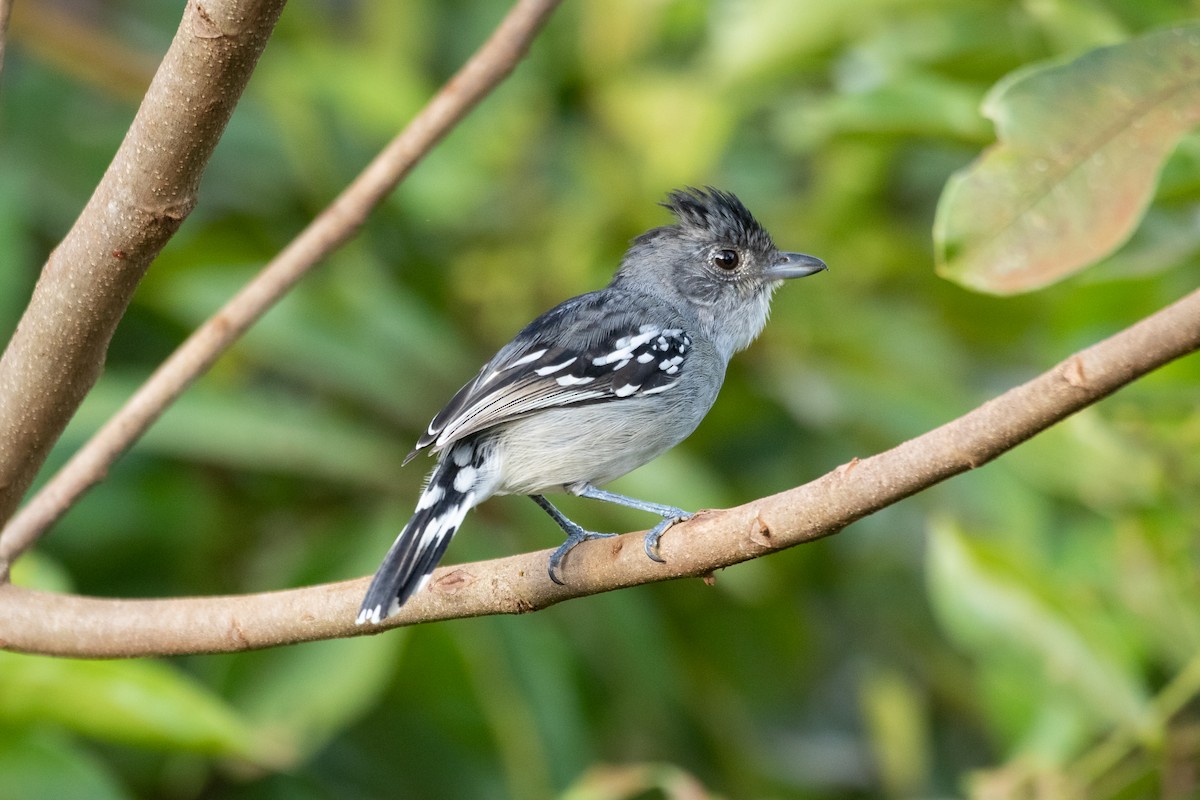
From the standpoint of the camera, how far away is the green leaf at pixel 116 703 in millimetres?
2875

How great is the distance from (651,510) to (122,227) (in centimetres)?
146

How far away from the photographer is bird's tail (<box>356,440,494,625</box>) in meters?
2.43

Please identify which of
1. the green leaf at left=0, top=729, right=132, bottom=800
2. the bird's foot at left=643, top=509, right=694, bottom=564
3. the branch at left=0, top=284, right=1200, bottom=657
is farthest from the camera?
the green leaf at left=0, top=729, right=132, bottom=800

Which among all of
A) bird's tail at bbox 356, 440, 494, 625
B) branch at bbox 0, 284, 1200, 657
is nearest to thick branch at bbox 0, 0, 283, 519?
branch at bbox 0, 284, 1200, 657

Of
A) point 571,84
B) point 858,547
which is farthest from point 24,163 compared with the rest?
point 858,547

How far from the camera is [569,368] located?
3457 mm

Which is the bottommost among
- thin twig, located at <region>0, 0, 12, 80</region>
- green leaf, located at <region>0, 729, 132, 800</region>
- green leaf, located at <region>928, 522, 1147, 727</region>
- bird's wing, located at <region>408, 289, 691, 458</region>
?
green leaf, located at <region>928, 522, 1147, 727</region>

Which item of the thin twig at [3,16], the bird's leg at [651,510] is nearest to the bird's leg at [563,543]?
the bird's leg at [651,510]

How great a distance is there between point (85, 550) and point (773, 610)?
229 cm

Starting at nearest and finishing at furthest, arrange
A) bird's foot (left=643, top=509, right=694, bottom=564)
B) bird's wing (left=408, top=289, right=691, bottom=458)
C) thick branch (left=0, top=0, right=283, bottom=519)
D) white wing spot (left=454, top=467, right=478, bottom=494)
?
thick branch (left=0, top=0, right=283, bottom=519) < bird's foot (left=643, top=509, right=694, bottom=564) < white wing spot (left=454, top=467, right=478, bottom=494) < bird's wing (left=408, top=289, right=691, bottom=458)

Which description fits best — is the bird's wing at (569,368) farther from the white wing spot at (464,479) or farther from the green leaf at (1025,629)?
the green leaf at (1025,629)

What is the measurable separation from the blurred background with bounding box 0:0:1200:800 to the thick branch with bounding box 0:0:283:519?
0.77 metres

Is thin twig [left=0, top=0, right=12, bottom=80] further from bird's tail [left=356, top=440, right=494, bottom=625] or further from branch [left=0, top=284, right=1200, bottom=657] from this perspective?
bird's tail [left=356, top=440, right=494, bottom=625]

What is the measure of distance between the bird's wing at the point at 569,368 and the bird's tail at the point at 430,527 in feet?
0.29
